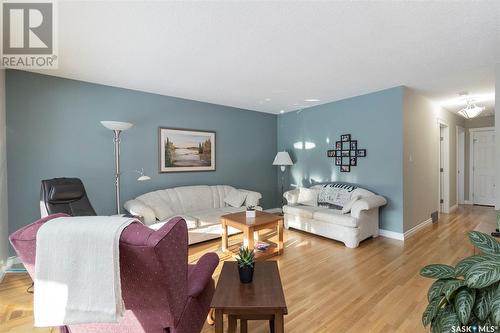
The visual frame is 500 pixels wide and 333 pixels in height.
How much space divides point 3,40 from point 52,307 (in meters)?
2.60

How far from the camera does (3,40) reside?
2.21m

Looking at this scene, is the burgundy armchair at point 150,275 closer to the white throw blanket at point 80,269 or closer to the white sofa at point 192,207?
the white throw blanket at point 80,269

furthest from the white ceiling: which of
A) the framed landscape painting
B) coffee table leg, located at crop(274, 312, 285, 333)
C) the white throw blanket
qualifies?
coffee table leg, located at crop(274, 312, 285, 333)

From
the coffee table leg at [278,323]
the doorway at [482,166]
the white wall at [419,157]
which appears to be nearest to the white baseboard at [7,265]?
the coffee table leg at [278,323]

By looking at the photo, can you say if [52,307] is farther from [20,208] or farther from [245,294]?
[20,208]

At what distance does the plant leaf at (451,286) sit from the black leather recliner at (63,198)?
319cm

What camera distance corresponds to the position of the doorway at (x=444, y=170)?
5292mm

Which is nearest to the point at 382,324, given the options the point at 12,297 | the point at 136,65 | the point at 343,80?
the point at 343,80

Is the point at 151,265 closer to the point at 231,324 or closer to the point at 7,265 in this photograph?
the point at 231,324

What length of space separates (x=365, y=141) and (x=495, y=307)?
359cm

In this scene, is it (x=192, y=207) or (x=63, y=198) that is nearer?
(x=63, y=198)

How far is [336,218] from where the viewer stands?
3.56m

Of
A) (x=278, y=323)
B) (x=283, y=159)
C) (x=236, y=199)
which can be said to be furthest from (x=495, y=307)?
(x=283, y=159)

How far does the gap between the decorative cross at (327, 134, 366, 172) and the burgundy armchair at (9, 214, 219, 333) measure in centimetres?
382
